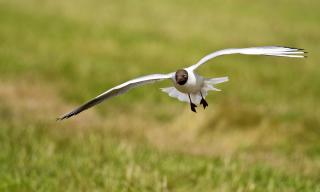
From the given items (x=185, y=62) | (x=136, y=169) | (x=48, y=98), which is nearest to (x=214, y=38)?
(x=185, y=62)

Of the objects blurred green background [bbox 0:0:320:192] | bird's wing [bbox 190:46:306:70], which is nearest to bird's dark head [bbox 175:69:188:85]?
bird's wing [bbox 190:46:306:70]

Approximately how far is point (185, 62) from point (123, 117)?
10565 millimetres

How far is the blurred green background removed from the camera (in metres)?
8.46

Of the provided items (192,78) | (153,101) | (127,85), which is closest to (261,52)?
(192,78)

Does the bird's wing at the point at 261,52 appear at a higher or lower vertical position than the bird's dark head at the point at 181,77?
higher

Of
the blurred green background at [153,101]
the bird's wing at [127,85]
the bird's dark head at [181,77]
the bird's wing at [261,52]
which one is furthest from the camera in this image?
the blurred green background at [153,101]

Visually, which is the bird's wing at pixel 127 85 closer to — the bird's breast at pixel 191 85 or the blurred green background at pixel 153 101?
the bird's breast at pixel 191 85

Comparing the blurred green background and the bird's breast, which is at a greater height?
the bird's breast

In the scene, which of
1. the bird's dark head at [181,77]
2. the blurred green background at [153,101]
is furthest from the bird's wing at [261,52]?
the blurred green background at [153,101]

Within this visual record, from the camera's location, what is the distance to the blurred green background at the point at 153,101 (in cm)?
846

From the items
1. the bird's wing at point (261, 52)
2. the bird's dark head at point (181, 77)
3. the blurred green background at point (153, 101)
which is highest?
the bird's wing at point (261, 52)

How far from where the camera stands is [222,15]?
1446 inches

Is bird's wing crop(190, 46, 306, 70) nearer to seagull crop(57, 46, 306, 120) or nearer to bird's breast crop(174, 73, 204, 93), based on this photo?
seagull crop(57, 46, 306, 120)

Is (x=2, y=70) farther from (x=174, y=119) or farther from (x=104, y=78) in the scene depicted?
(x=174, y=119)
